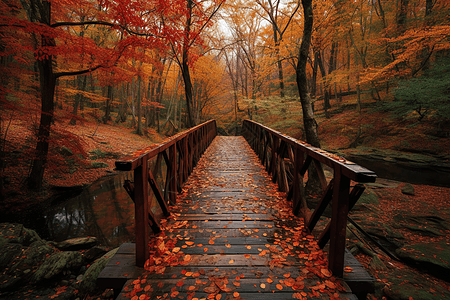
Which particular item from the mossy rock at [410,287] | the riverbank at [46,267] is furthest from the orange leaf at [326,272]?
the riverbank at [46,267]

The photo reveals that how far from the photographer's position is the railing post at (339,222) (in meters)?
2.05

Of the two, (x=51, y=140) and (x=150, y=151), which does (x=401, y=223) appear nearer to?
(x=150, y=151)

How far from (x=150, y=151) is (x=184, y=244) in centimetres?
130

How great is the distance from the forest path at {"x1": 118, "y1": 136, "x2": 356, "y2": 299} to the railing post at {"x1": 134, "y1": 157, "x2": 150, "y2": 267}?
0.47ft

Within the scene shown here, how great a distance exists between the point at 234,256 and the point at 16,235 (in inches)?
223

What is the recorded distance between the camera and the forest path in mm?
1935

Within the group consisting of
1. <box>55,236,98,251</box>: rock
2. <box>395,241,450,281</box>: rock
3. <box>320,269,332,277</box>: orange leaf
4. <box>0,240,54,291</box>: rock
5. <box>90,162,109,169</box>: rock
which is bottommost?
<box>395,241,450,281</box>: rock

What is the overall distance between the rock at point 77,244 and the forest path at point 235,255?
2.98 metres

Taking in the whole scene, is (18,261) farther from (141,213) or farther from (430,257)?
(430,257)

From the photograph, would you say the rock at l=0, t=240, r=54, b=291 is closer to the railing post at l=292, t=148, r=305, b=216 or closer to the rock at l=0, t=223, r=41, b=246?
the rock at l=0, t=223, r=41, b=246

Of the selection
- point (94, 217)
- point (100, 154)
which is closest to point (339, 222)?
point (94, 217)

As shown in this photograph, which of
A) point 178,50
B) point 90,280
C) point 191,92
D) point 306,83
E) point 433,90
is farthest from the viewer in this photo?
point 191,92

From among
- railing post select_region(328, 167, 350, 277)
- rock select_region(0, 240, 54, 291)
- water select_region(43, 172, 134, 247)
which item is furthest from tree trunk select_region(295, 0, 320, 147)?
rock select_region(0, 240, 54, 291)

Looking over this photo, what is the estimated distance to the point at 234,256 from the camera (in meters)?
2.42
